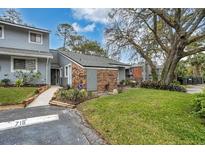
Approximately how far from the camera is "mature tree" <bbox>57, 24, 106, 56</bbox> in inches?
1187

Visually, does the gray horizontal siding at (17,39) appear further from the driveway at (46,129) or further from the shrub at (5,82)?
the driveway at (46,129)

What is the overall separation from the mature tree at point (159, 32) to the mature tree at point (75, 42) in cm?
1242

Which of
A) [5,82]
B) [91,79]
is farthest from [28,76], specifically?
[91,79]

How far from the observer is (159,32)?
59.7 feet

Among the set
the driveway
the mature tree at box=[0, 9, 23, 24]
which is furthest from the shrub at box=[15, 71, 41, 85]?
the mature tree at box=[0, 9, 23, 24]

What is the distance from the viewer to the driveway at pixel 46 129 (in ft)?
14.3

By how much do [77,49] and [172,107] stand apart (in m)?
25.9

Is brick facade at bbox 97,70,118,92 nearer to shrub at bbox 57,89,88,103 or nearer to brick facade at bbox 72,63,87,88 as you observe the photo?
brick facade at bbox 72,63,87,88

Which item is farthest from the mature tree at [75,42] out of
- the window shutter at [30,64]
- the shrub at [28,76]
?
the shrub at [28,76]

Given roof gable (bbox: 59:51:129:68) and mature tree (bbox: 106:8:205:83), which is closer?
mature tree (bbox: 106:8:205:83)

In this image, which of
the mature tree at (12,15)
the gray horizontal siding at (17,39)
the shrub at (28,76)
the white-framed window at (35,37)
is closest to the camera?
the shrub at (28,76)
